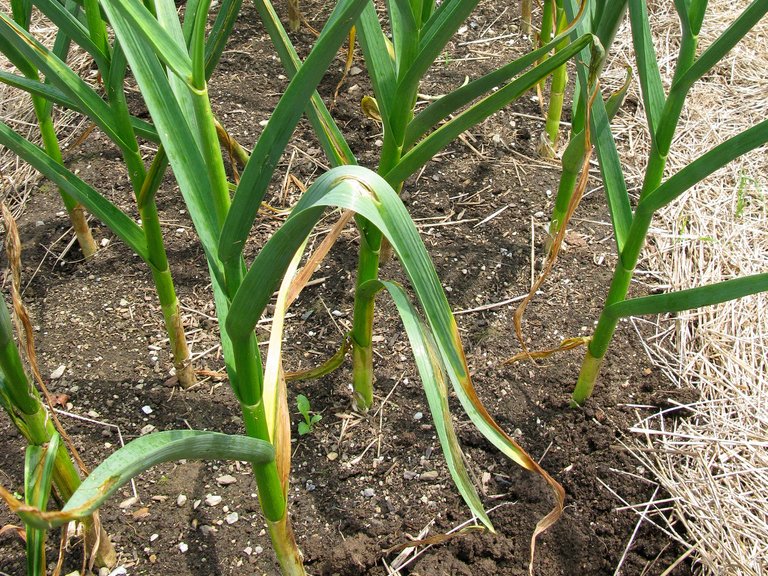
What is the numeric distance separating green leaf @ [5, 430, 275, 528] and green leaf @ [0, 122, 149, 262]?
0.43 meters

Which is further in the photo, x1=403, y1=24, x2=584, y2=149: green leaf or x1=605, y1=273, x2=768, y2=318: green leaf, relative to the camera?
x1=605, y1=273, x2=768, y2=318: green leaf

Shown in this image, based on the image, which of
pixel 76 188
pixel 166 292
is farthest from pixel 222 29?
pixel 166 292

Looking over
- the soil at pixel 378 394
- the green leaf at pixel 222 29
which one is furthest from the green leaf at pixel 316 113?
the soil at pixel 378 394

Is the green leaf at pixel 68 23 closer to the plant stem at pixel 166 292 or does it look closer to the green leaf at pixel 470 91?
the plant stem at pixel 166 292

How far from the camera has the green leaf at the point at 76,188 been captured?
99 centimetres

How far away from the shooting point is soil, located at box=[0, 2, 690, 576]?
1187 mm

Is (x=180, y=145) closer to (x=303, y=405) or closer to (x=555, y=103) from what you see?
(x=303, y=405)

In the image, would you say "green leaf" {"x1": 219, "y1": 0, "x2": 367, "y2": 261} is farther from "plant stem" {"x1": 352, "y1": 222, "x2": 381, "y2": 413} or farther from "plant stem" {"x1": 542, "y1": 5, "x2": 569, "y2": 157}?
"plant stem" {"x1": 542, "y1": 5, "x2": 569, "y2": 157}

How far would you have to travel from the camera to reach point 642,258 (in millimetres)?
1688

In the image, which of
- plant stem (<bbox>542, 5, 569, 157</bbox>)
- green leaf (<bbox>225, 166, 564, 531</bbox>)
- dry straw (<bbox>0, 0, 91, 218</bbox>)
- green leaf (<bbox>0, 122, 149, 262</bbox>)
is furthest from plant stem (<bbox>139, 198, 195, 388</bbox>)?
plant stem (<bbox>542, 5, 569, 157</bbox>)

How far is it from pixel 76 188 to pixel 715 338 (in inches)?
44.9

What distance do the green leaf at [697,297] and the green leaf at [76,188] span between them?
0.69m

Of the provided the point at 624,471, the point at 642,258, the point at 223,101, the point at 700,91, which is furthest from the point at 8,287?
the point at 700,91

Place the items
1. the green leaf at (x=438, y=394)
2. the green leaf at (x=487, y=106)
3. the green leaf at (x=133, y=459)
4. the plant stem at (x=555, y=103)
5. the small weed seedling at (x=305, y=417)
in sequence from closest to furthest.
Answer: the green leaf at (x=133, y=459) < the green leaf at (x=438, y=394) < the green leaf at (x=487, y=106) < the small weed seedling at (x=305, y=417) < the plant stem at (x=555, y=103)
